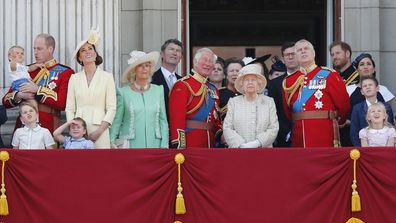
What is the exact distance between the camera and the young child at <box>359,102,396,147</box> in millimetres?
12062

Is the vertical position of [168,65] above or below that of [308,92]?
above

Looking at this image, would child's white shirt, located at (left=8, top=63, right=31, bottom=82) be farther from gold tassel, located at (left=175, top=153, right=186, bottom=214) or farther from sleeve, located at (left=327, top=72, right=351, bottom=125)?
sleeve, located at (left=327, top=72, right=351, bottom=125)

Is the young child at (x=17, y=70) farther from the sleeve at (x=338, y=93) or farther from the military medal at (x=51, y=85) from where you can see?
the sleeve at (x=338, y=93)

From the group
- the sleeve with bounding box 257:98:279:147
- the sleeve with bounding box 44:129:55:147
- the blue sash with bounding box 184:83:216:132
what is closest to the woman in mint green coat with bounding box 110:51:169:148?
the blue sash with bounding box 184:83:216:132

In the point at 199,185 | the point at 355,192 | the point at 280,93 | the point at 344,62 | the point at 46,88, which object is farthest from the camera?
the point at 344,62

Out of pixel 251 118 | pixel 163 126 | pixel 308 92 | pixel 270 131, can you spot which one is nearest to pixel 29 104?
pixel 163 126

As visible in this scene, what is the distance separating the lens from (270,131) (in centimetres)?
1235

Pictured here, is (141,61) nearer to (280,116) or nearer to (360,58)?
(280,116)

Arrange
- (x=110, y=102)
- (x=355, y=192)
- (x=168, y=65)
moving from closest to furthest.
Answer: (x=355, y=192), (x=110, y=102), (x=168, y=65)

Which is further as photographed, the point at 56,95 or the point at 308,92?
the point at 56,95

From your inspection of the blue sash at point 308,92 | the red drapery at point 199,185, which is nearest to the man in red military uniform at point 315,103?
the blue sash at point 308,92

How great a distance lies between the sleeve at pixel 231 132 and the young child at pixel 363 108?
1.08 meters

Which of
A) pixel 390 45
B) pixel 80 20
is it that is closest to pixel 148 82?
pixel 80 20

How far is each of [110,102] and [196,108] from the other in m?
0.90
